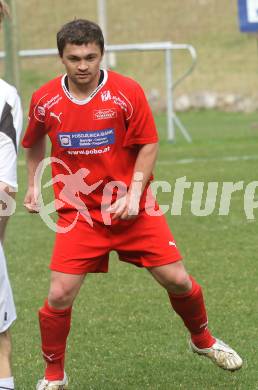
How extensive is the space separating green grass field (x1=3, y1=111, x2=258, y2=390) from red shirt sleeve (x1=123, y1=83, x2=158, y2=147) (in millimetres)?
1224

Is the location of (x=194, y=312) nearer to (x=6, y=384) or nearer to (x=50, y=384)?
(x=50, y=384)

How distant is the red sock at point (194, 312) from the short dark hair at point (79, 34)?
4.25ft

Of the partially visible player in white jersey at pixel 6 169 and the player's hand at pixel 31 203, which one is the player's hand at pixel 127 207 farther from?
the partially visible player in white jersey at pixel 6 169

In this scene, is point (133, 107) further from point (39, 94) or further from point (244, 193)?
point (244, 193)

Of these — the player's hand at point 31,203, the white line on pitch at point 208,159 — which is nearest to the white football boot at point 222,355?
the player's hand at point 31,203

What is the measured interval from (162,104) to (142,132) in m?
22.8

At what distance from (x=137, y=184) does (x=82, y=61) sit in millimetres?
628

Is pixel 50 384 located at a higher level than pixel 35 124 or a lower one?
lower

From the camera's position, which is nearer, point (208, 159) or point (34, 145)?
point (34, 145)

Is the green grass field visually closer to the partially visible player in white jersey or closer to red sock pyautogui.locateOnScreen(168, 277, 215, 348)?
red sock pyautogui.locateOnScreen(168, 277, 215, 348)

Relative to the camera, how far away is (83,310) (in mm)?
7117

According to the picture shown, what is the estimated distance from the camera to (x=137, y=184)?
5199 mm

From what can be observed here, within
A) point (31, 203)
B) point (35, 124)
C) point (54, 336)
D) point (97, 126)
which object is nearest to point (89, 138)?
point (97, 126)

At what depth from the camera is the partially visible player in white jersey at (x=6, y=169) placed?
4.62 metres
